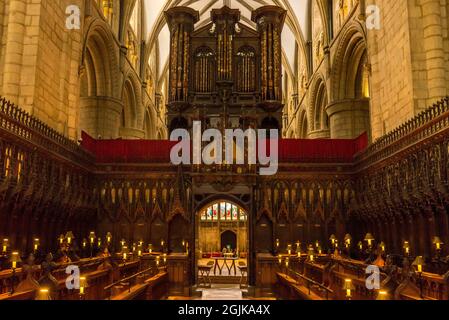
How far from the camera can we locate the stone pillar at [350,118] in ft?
74.4

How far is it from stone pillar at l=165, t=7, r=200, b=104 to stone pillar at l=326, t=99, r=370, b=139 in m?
7.88

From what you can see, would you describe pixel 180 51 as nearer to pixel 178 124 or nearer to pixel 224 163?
pixel 178 124

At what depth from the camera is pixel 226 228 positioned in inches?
1129

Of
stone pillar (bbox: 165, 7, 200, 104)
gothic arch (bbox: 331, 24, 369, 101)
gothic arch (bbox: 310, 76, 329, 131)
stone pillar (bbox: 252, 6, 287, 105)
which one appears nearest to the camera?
gothic arch (bbox: 331, 24, 369, 101)

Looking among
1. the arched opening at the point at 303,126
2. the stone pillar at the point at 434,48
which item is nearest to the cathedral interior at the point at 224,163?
the stone pillar at the point at 434,48

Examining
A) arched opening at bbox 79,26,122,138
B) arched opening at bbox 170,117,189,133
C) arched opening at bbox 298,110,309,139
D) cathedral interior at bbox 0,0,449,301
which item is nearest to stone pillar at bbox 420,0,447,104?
cathedral interior at bbox 0,0,449,301

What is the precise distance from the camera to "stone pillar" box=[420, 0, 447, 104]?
13156 mm

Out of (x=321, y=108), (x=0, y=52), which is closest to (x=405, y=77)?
(x=0, y=52)

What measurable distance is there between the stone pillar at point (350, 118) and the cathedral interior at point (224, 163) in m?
0.07

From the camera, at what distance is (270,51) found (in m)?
24.5

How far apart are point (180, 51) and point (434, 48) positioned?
567 inches

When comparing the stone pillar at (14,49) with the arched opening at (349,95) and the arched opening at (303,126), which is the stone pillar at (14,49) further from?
the arched opening at (303,126)

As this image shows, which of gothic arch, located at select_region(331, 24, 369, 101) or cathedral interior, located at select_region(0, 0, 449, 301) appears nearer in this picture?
cathedral interior, located at select_region(0, 0, 449, 301)

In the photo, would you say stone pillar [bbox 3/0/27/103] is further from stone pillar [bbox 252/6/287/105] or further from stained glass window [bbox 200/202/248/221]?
stained glass window [bbox 200/202/248/221]
